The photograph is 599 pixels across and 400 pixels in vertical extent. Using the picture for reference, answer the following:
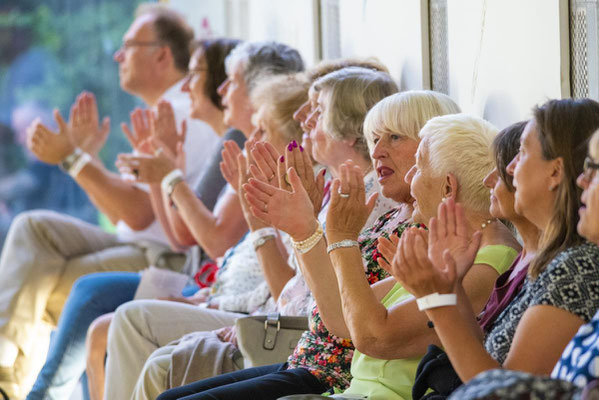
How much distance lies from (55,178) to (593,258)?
17.9 feet

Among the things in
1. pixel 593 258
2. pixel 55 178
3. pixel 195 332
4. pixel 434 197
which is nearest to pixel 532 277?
pixel 593 258

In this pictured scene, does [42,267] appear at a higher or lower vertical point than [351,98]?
lower

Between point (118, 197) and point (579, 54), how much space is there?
8.73 feet

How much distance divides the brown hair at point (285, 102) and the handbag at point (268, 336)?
2.90ft

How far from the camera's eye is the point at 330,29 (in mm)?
4234

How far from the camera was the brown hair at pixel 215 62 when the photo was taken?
425 centimetres

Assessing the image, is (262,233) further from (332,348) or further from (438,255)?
(438,255)

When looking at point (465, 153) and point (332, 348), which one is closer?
point (465, 153)

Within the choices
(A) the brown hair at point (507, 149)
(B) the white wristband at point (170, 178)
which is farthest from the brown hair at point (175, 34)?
(A) the brown hair at point (507, 149)

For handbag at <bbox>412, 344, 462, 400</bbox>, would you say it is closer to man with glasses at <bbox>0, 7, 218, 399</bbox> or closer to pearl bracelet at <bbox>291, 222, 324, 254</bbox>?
pearl bracelet at <bbox>291, 222, 324, 254</bbox>

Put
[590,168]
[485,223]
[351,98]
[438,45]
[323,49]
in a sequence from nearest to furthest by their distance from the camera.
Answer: [590,168]
[485,223]
[351,98]
[438,45]
[323,49]

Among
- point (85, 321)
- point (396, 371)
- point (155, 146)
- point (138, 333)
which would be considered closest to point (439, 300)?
point (396, 371)

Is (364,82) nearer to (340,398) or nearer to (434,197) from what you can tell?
(434,197)

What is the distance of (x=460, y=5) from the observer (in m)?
2.69
